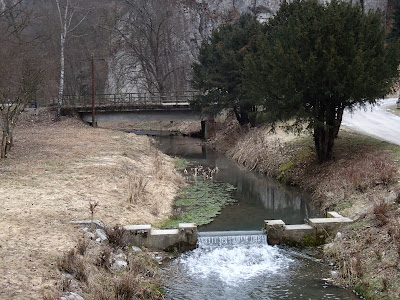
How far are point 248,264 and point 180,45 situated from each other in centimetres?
4847

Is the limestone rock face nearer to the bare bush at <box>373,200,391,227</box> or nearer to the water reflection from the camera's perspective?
the water reflection

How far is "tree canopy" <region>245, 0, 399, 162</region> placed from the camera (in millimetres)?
17469

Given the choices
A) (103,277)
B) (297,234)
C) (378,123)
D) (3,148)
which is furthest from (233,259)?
(378,123)

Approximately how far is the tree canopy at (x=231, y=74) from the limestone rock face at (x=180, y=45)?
14.5m

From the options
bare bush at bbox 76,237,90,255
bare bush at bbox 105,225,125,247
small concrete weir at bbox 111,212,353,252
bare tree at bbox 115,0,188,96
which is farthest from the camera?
bare tree at bbox 115,0,188,96

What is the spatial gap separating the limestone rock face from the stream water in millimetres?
35263

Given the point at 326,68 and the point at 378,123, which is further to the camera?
the point at 378,123

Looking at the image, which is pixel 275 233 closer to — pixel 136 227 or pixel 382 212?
pixel 382 212

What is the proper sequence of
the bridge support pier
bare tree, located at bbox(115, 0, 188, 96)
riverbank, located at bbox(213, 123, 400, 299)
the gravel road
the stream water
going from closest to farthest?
the stream water
riverbank, located at bbox(213, 123, 400, 299)
the gravel road
the bridge support pier
bare tree, located at bbox(115, 0, 188, 96)

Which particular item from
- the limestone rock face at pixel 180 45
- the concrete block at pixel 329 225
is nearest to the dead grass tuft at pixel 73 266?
the concrete block at pixel 329 225

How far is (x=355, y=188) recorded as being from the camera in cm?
1523

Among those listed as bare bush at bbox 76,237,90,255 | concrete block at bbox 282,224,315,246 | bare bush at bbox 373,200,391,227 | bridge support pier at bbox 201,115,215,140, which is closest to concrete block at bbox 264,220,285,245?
concrete block at bbox 282,224,315,246

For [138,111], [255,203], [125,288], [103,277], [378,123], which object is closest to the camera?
[125,288]

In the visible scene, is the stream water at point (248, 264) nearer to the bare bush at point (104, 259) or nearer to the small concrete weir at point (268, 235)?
the small concrete weir at point (268, 235)
